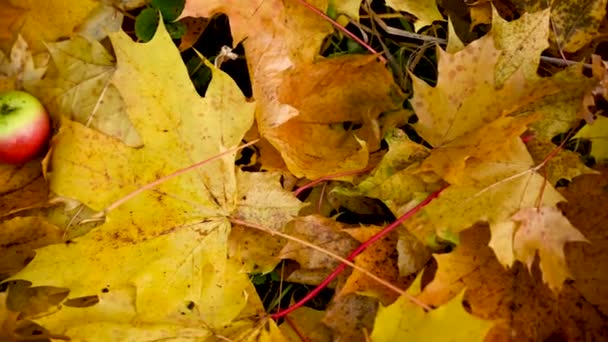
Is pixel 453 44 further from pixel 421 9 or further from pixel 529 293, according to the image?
pixel 529 293

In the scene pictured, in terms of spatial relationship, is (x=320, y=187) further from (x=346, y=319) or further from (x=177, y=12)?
(x=177, y=12)

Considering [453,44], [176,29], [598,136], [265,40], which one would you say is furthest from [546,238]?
[176,29]

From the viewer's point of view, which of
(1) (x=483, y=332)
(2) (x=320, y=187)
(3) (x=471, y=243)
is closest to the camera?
(1) (x=483, y=332)

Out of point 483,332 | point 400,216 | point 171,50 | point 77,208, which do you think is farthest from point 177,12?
point 483,332

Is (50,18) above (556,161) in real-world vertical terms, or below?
above

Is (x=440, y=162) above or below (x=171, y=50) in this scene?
below

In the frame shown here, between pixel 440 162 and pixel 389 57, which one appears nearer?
pixel 440 162
